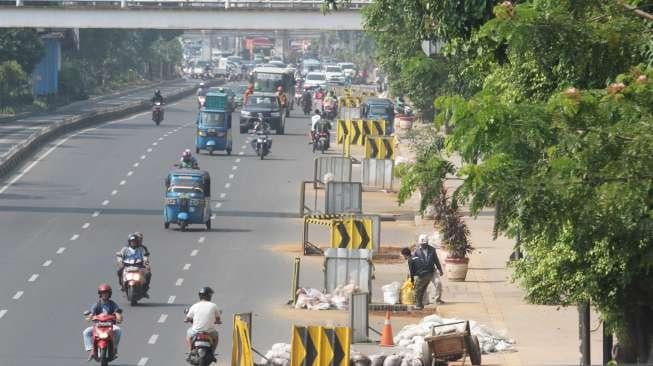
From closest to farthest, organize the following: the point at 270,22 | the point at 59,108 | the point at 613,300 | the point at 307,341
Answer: the point at 613,300, the point at 307,341, the point at 270,22, the point at 59,108

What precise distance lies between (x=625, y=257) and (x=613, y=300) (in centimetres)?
181

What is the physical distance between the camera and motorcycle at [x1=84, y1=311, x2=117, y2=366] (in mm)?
29375

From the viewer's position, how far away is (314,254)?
4669 cm

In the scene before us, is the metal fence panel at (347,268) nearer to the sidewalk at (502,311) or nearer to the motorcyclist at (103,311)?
the sidewalk at (502,311)

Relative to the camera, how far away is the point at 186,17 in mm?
65125

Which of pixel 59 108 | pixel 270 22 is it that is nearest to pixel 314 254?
pixel 270 22

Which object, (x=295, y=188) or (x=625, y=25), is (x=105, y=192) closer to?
(x=295, y=188)

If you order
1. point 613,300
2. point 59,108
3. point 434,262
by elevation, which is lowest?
point 59,108

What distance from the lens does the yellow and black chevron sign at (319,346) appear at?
2720cm

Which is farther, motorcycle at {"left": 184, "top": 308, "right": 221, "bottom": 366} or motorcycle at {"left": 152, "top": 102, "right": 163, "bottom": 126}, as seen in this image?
motorcycle at {"left": 152, "top": 102, "right": 163, "bottom": 126}

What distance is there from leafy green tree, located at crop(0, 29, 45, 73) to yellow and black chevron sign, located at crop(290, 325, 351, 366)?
7578cm

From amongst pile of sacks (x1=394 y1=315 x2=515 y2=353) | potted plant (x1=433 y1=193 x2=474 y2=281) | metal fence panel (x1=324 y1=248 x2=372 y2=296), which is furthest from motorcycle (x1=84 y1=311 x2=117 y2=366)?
potted plant (x1=433 y1=193 x2=474 y2=281)

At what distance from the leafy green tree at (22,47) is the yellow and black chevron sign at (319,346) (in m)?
75.8

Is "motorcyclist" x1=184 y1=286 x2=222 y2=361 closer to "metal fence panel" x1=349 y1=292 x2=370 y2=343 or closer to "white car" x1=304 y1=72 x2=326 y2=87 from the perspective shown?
"metal fence panel" x1=349 y1=292 x2=370 y2=343
